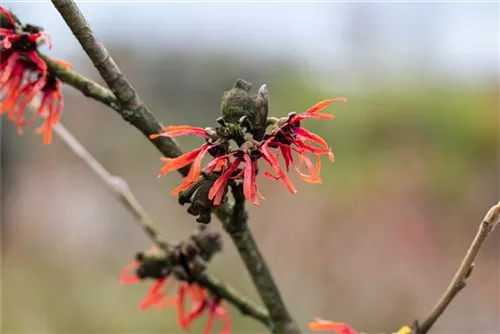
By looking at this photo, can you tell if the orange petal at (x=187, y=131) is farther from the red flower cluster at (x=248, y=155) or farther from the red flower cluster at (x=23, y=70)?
the red flower cluster at (x=23, y=70)

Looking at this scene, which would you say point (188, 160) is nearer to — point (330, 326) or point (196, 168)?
point (196, 168)

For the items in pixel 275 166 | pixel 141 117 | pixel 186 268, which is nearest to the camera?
pixel 275 166

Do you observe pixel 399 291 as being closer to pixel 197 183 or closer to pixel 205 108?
pixel 205 108

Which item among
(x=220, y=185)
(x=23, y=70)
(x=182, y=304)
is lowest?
(x=182, y=304)

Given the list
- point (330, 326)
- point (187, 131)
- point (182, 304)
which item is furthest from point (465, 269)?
point (182, 304)

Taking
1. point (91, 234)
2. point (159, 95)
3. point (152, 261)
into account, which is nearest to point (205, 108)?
point (159, 95)

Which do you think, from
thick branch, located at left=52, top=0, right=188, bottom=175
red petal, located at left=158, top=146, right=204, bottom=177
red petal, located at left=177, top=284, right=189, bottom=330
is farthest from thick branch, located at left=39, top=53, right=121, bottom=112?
red petal, located at left=177, top=284, right=189, bottom=330

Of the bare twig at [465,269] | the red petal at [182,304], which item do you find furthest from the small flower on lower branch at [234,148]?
the red petal at [182,304]

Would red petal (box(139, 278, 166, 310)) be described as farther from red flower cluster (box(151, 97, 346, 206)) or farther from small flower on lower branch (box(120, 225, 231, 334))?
red flower cluster (box(151, 97, 346, 206))
